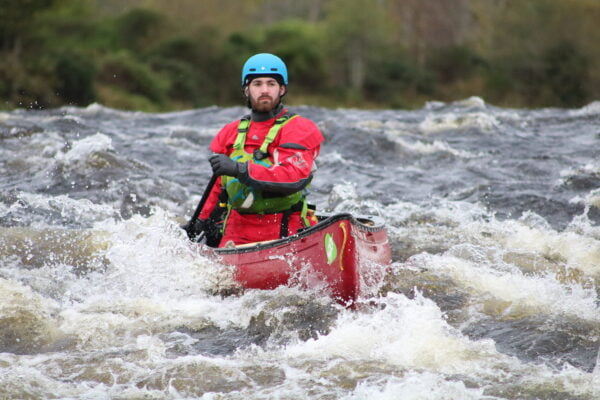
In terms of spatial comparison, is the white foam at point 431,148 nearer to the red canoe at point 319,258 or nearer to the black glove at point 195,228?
the black glove at point 195,228

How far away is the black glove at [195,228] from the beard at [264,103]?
3.92ft

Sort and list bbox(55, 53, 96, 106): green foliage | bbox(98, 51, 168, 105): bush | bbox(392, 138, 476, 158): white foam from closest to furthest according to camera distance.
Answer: bbox(392, 138, 476, 158): white foam, bbox(55, 53, 96, 106): green foliage, bbox(98, 51, 168, 105): bush

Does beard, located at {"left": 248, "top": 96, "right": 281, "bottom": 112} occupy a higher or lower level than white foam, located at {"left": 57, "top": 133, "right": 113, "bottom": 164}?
higher

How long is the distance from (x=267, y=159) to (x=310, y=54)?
3490 cm

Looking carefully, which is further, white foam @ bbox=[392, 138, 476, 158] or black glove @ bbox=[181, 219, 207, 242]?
white foam @ bbox=[392, 138, 476, 158]

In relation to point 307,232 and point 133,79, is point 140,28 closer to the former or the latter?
point 133,79

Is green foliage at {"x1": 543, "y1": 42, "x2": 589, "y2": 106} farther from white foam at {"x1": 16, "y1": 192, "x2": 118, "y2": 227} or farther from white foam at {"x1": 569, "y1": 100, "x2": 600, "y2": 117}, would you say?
white foam at {"x1": 16, "y1": 192, "x2": 118, "y2": 227}

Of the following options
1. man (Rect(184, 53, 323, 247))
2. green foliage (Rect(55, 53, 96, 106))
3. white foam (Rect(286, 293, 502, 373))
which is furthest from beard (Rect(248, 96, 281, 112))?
green foliage (Rect(55, 53, 96, 106))

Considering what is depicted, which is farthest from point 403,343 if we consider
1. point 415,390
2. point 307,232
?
point 307,232

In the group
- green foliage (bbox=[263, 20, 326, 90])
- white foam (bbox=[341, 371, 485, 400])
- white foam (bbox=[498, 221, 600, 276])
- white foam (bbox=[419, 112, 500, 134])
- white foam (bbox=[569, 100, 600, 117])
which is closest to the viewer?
white foam (bbox=[341, 371, 485, 400])

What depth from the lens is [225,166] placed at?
6320 millimetres

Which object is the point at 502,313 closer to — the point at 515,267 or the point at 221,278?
the point at 515,267

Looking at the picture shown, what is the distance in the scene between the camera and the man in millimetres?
6453

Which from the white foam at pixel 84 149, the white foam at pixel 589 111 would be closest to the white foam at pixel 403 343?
the white foam at pixel 84 149
